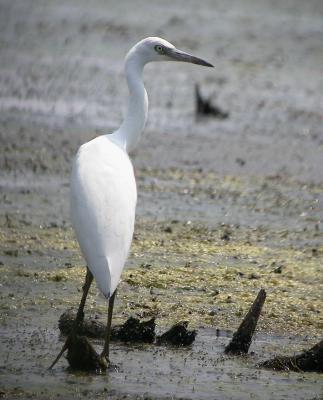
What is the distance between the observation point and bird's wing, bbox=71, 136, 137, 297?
6.29m

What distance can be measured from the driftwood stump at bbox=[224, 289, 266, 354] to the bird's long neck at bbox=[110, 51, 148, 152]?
1629mm

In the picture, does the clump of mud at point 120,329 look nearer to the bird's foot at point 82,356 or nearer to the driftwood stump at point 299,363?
the bird's foot at point 82,356

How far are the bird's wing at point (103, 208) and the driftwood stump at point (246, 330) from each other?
800 millimetres

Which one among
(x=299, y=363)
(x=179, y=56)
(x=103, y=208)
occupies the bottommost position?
(x=299, y=363)

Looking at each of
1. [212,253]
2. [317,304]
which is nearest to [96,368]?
[317,304]

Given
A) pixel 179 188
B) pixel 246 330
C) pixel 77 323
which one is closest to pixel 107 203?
pixel 77 323

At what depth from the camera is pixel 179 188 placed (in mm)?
11859

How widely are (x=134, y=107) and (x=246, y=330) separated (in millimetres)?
1923

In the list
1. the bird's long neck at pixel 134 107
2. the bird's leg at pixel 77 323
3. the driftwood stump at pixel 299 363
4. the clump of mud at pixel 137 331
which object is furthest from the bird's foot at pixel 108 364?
the bird's long neck at pixel 134 107

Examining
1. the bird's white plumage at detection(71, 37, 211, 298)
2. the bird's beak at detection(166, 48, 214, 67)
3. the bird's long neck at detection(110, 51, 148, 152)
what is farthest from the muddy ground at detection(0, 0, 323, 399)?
the bird's beak at detection(166, 48, 214, 67)

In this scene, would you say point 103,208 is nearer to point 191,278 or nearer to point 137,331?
point 137,331

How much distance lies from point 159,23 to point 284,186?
32.5 ft

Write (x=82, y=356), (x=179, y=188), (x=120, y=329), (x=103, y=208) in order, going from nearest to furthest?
(x=82, y=356)
(x=103, y=208)
(x=120, y=329)
(x=179, y=188)

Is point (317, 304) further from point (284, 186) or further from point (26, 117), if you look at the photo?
point (26, 117)
